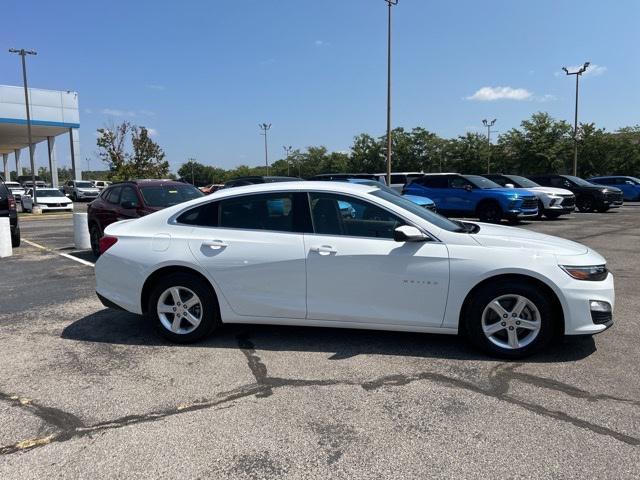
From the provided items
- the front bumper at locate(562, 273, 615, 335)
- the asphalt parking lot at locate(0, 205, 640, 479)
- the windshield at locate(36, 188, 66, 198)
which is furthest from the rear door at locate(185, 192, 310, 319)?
the windshield at locate(36, 188, 66, 198)

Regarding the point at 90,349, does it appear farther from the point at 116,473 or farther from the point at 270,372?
Result: the point at 116,473

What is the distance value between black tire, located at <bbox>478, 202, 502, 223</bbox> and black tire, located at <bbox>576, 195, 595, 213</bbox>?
7043 mm

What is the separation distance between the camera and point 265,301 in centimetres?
459

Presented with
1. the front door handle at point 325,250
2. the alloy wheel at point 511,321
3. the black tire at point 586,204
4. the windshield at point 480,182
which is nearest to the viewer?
the alloy wheel at point 511,321

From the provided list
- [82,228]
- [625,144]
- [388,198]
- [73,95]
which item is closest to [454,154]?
[625,144]

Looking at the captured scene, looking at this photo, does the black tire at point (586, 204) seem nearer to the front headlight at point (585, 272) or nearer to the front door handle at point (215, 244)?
the front headlight at point (585, 272)

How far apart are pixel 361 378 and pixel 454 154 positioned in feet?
190

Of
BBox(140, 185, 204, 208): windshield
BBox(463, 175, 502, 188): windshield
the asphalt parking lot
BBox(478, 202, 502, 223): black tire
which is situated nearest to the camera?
the asphalt parking lot

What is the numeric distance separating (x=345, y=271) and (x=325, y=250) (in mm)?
254

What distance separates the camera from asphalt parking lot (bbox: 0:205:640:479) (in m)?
2.84

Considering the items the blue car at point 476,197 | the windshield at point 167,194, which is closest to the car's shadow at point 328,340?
the windshield at point 167,194

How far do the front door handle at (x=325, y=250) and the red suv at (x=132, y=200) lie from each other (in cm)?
572

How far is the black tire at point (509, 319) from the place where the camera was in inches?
163

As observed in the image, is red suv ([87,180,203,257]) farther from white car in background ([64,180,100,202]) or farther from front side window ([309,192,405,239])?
white car in background ([64,180,100,202])
